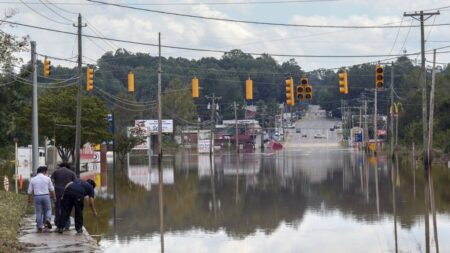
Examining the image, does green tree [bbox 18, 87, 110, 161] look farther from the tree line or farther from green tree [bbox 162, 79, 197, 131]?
green tree [bbox 162, 79, 197, 131]

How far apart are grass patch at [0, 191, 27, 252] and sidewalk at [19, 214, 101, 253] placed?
0.27m

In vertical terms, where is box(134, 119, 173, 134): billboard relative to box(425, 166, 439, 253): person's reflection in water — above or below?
above

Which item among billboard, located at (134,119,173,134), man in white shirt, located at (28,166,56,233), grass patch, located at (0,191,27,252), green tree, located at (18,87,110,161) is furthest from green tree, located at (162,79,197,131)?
man in white shirt, located at (28,166,56,233)

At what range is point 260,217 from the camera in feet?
83.5

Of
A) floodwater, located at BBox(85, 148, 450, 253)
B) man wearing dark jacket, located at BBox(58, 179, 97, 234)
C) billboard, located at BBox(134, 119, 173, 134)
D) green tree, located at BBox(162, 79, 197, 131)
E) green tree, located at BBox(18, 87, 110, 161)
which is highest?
green tree, located at BBox(162, 79, 197, 131)

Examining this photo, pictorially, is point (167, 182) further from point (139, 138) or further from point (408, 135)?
point (408, 135)

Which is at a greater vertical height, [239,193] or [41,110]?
[41,110]

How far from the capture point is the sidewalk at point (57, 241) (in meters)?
17.8

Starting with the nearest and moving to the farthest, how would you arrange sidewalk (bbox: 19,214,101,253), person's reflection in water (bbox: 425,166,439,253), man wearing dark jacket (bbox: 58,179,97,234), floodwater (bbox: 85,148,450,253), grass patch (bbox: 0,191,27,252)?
grass patch (bbox: 0,191,27,252), sidewalk (bbox: 19,214,101,253), floodwater (bbox: 85,148,450,253), person's reflection in water (bbox: 425,166,439,253), man wearing dark jacket (bbox: 58,179,97,234)

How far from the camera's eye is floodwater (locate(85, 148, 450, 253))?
1908cm

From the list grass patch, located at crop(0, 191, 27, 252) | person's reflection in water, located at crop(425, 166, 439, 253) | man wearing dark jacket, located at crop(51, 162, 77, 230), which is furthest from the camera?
man wearing dark jacket, located at crop(51, 162, 77, 230)

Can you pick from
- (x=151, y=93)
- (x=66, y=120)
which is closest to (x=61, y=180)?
(x=66, y=120)

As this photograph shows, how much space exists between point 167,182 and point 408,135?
173 feet

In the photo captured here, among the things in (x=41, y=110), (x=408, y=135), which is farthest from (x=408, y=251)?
(x=408, y=135)
